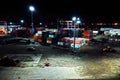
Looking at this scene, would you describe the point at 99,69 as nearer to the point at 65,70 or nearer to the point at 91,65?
the point at 91,65

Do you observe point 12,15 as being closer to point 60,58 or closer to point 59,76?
point 60,58

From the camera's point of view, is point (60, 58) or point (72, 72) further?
point (60, 58)

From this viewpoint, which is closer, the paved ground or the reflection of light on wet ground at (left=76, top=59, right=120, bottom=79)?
the paved ground

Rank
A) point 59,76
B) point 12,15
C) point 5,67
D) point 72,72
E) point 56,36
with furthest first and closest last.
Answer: point 12,15 < point 56,36 < point 5,67 < point 72,72 < point 59,76

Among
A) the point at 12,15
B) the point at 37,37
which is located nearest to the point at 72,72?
the point at 37,37

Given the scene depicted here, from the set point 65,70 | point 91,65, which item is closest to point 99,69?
point 91,65

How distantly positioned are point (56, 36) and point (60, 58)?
3253 centimetres

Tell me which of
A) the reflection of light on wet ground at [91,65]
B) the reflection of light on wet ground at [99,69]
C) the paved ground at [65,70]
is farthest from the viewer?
the reflection of light on wet ground at [91,65]

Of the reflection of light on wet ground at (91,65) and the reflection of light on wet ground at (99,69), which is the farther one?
the reflection of light on wet ground at (91,65)

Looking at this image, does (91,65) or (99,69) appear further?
(91,65)

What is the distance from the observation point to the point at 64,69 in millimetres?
41219

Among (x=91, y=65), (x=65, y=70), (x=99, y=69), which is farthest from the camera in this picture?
(x=91, y=65)

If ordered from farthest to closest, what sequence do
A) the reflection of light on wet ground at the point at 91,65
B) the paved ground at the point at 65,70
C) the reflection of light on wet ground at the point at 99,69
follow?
1. the reflection of light on wet ground at the point at 91,65
2. the reflection of light on wet ground at the point at 99,69
3. the paved ground at the point at 65,70

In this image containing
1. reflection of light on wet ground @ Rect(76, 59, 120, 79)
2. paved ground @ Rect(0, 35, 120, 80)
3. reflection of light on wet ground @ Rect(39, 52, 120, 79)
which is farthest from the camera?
reflection of light on wet ground @ Rect(39, 52, 120, 79)
